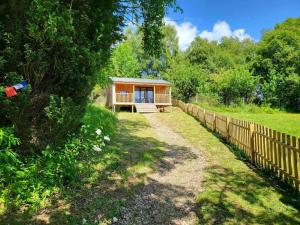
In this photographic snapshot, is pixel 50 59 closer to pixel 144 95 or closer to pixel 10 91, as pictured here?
pixel 10 91

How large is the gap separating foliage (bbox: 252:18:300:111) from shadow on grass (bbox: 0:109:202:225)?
27.2 metres

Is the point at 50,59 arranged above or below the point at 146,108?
above

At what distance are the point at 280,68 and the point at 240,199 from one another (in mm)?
32249

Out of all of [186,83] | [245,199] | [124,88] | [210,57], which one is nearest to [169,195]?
[245,199]

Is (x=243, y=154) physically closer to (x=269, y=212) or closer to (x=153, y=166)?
(x=153, y=166)

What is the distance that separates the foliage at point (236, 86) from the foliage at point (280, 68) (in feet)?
5.63

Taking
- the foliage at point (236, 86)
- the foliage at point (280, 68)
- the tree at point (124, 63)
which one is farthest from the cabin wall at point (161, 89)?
the tree at point (124, 63)

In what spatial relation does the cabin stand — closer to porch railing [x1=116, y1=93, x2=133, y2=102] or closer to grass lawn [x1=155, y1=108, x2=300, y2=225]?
porch railing [x1=116, y1=93, x2=133, y2=102]

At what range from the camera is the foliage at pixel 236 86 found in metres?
33.2

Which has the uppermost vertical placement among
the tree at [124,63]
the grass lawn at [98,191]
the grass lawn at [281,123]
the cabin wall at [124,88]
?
the tree at [124,63]

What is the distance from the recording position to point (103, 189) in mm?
5812

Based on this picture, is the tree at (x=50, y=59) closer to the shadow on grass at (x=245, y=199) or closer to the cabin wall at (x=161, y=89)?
the shadow on grass at (x=245, y=199)

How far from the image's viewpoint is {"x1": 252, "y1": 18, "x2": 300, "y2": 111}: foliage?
107 feet

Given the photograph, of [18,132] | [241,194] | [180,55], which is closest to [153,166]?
[241,194]
